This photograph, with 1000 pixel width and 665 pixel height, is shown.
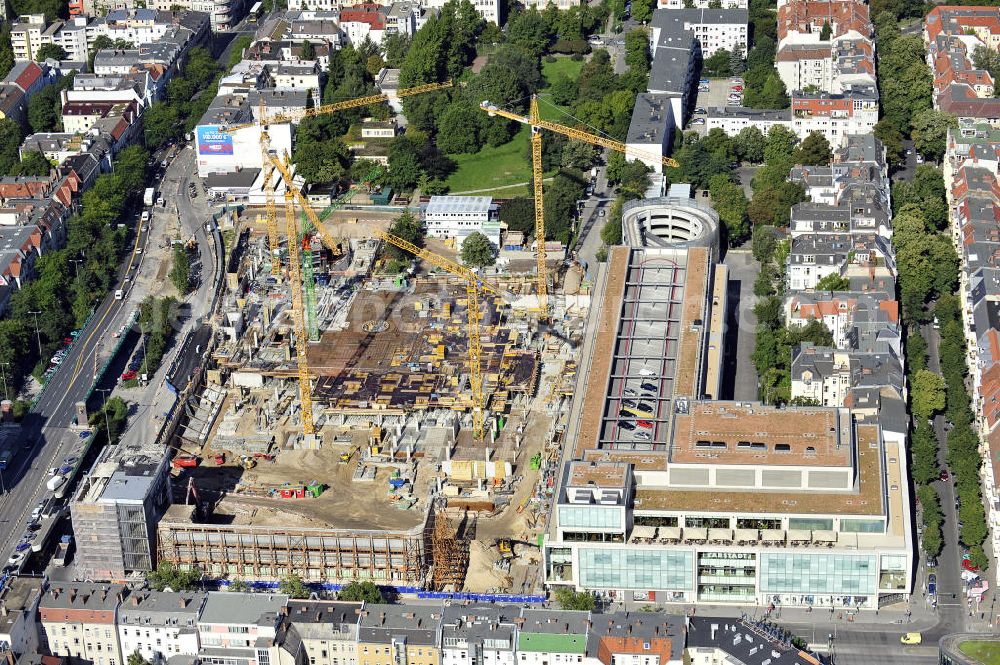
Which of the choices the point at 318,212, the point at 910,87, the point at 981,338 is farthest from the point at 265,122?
the point at 981,338

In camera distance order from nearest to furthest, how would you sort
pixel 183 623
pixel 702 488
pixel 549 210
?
pixel 183 623 → pixel 702 488 → pixel 549 210

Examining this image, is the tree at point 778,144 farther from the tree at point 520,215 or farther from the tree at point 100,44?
the tree at point 100,44

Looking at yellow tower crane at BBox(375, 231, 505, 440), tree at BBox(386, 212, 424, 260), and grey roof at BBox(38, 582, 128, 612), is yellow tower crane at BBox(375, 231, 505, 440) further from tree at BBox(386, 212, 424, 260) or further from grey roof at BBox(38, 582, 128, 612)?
grey roof at BBox(38, 582, 128, 612)

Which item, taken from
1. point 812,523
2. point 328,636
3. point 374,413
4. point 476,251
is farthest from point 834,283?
point 328,636

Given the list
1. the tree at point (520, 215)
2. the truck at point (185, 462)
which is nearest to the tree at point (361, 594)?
the truck at point (185, 462)

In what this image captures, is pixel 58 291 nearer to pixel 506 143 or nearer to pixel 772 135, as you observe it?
pixel 506 143

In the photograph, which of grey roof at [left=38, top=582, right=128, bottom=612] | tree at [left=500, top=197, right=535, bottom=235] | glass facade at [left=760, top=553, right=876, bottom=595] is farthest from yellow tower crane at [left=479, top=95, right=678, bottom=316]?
grey roof at [left=38, top=582, right=128, bottom=612]
